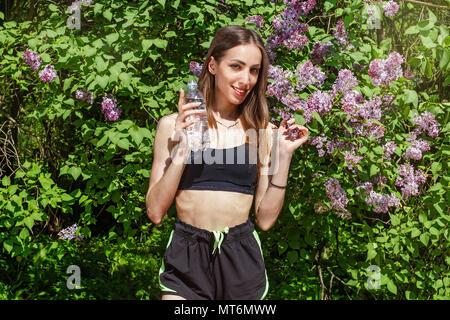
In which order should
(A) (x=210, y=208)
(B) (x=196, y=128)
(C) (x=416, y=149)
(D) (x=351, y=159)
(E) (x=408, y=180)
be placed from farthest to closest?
1. (E) (x=408, y=180)
2. (C) (x=416, y=149)
3. (D) (x=351, y=159)
4. (A) (x=210, y=208)
5. (B) (x=196, y=128)

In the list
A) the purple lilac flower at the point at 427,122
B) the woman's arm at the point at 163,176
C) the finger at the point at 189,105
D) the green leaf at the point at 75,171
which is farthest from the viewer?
the green leaf at the point at 75,171

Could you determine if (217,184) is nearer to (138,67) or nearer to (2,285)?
(138,67)

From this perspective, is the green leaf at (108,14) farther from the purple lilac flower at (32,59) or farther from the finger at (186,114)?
the finger at (186,114)

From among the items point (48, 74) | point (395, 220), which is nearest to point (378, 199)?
point (395, 220)

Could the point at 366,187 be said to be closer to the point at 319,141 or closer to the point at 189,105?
the point at 319,141

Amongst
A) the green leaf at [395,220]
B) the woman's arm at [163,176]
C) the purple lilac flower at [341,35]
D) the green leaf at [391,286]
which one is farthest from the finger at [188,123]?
the green leaf at [391,286]

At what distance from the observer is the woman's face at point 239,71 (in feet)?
6.11

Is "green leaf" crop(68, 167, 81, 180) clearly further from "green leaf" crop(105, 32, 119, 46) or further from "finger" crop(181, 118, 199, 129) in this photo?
"finger" crop(181, 118, 199, 129)

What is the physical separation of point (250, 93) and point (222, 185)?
0.44 m

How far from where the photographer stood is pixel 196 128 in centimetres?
174

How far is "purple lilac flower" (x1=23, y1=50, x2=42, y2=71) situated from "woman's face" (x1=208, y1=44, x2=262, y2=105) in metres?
1.50

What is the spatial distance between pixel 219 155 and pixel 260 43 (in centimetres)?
51

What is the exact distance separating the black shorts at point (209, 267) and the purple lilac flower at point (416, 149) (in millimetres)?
1188

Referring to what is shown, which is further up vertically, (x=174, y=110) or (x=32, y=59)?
(x=32, y=59)
